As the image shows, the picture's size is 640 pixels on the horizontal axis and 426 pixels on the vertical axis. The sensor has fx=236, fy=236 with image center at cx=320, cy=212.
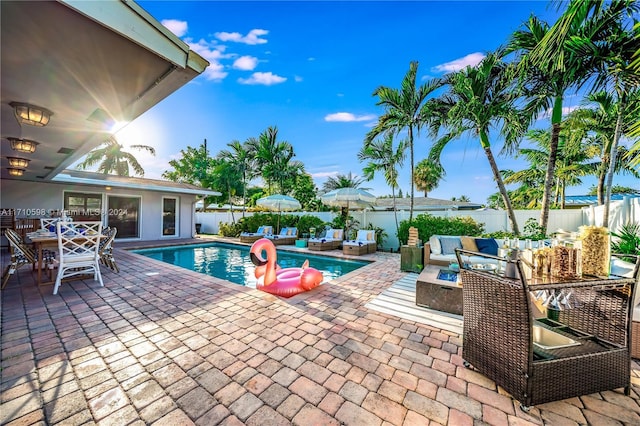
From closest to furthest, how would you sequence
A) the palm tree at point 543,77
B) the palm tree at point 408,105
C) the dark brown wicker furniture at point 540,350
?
the dark brown wicker furniture at point 540,350, the palm tree at point 543,77, the palm tree at point 408,105

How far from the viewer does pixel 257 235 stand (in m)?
12.0

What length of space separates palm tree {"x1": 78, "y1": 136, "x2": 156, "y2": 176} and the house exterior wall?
11160mm

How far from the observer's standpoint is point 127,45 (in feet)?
6.83

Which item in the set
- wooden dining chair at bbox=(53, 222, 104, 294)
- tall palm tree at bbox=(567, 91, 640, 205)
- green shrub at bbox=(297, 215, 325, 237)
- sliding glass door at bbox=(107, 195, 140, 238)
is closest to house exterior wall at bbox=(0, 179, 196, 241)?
sliding glass door at bbox=(107, 195, 140, 238)

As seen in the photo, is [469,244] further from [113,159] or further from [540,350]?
[113,159]

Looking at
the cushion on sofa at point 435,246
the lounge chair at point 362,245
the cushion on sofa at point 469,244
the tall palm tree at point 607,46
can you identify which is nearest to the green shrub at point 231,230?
the lounge chair at point 362,245

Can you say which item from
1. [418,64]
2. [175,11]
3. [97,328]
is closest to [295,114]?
[418,64]

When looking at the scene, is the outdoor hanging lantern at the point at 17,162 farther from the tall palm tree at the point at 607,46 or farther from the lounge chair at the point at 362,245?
the tall palm tree at the point at 607,46

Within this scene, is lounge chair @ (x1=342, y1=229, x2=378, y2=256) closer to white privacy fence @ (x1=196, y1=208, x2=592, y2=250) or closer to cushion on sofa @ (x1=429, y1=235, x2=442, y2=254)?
white privacy fence @ (x1=196, y1=208, x2=592, y2=250)

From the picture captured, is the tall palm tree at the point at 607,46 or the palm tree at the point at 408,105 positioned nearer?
the tall palm tree at the point at 607,46

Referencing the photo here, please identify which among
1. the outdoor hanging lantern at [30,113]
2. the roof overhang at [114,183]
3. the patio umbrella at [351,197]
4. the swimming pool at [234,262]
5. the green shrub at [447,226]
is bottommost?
the swimming pool at [234,262]

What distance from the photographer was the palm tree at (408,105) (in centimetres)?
850

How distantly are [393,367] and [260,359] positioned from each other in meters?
1.31

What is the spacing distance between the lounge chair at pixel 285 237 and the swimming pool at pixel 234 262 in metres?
1.43
